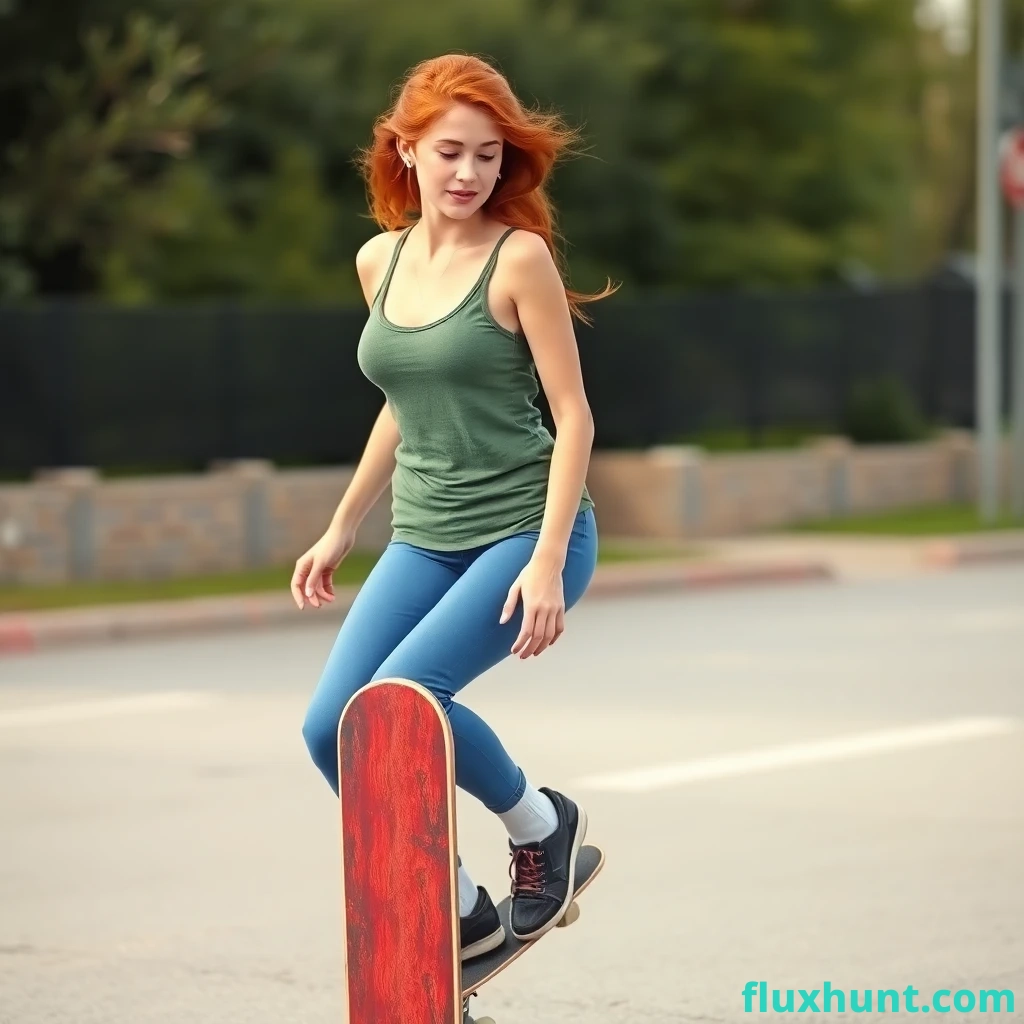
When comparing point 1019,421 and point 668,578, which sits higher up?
point 1019,421

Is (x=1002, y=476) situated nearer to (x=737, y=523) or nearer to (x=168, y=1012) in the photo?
(x=737, y=523)

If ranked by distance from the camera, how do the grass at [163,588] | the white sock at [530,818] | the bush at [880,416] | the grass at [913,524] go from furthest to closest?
1. the bush at [880,416]
2. the grass at [913,524]
3. the grass at [163,588]
4. the white sock at [530,818]

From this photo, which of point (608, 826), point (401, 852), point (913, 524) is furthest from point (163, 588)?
point (401, 852)

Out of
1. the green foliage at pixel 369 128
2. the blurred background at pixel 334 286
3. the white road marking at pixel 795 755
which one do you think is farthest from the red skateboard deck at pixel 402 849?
the blurred background at pixel 334 286

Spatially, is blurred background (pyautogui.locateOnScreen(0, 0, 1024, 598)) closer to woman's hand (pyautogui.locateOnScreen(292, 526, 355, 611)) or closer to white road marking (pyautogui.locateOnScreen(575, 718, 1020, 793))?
white road marking (pyautogui.locateOnScreen(575, 718, 1020, 793))

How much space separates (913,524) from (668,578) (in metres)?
5.35

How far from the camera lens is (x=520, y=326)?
476 cm

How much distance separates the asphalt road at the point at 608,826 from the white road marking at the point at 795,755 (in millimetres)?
24

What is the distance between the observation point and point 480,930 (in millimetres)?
4957

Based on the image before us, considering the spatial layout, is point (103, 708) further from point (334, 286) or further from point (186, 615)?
point (334, 286)

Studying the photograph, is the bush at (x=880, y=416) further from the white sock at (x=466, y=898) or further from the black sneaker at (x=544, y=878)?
the white sock at (x=466, y=898)

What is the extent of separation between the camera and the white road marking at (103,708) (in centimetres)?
1071

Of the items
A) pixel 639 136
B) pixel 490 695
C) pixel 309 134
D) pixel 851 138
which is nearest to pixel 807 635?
pixel 490 695

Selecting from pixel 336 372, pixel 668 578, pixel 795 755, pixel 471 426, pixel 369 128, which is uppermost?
pixel 369 128
